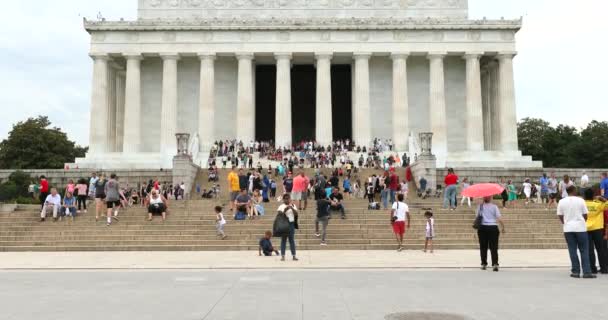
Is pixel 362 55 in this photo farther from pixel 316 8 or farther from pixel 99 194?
pixel 99 194

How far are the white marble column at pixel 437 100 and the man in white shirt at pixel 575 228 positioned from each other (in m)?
41.9

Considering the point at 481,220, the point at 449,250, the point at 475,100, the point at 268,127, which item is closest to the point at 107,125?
the point at 268,127

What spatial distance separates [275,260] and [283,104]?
128 feet

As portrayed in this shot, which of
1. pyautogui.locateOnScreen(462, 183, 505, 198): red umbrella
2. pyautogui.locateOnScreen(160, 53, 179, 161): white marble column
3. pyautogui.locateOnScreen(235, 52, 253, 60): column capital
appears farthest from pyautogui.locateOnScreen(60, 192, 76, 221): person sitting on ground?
pyautogui.locateOnScreen(235, 52, 253, 60): column capital

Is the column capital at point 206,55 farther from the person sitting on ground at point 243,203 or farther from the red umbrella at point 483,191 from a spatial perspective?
the red umbrella at point 483,191

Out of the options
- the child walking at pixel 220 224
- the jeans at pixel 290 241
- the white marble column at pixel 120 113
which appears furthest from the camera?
the white marble column at pixel 120 113

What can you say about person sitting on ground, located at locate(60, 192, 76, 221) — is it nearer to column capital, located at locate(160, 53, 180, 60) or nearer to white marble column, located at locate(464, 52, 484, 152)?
column capital, located at locate(160, 53, 180, 60)

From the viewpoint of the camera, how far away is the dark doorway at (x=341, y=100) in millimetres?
67000

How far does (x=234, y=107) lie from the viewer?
198 ft

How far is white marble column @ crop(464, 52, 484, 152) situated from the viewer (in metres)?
56.8

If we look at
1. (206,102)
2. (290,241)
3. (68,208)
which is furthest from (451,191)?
(206,102)

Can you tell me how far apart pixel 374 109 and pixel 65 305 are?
51.4m

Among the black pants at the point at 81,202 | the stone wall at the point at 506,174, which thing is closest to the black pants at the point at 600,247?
the black pants at the point at 81,202

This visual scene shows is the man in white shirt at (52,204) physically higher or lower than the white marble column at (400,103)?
lower
